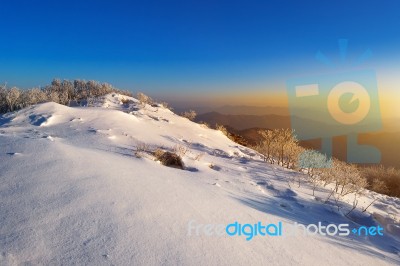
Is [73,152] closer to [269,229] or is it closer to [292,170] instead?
[269,229]

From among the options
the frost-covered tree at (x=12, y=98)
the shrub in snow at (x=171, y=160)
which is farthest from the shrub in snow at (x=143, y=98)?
the shrub in snow at (x=171, y=160)

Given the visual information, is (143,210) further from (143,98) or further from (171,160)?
(143,98)

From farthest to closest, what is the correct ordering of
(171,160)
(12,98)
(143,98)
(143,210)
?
(143,98)
(12,98)
(171,160)
(143,210)

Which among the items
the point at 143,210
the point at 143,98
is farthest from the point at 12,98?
the point at 143,210

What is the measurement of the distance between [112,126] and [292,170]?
13.3ft

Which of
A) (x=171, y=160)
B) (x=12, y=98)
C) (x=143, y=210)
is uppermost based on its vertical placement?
(x=12, y=98)

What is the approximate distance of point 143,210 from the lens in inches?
113

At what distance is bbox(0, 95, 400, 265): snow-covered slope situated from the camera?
2.22 m

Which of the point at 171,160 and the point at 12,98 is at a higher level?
the point at 12,98

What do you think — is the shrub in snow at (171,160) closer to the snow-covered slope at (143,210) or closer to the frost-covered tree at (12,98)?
the snow-covered slope at (143,210)

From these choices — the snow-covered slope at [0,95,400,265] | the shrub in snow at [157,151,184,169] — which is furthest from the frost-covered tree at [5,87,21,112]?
the shrub in snow at [157,151,184,169]

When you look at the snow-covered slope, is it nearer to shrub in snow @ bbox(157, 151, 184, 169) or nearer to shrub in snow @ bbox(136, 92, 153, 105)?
shrub in snow @ bbox(157, 151, 184, 169)

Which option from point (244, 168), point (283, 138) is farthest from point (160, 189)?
point (283, 138)

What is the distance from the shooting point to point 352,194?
569cm
